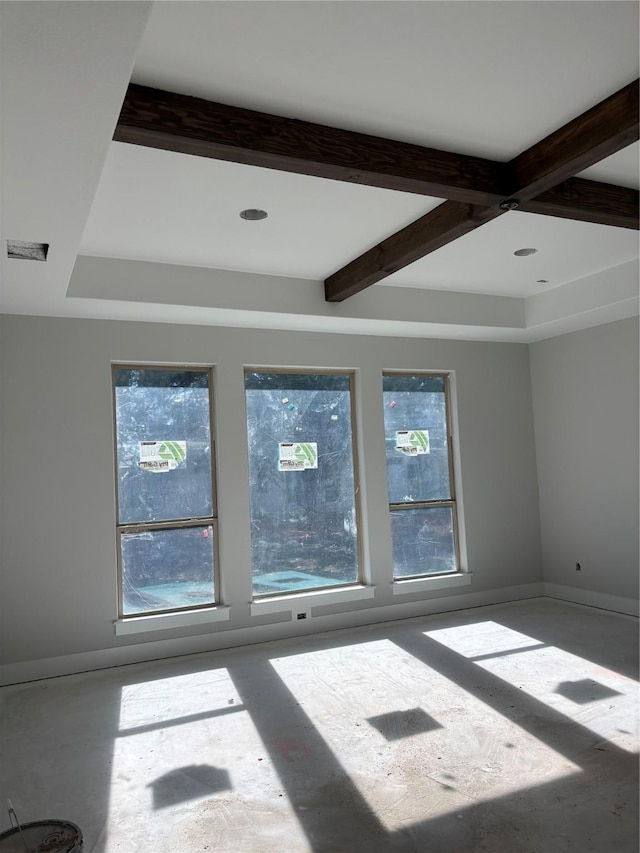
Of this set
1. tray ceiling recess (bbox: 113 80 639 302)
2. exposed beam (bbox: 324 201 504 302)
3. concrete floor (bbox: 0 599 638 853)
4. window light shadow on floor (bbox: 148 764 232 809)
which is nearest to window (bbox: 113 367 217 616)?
concrete floor (bbox: 0 599 638 853)

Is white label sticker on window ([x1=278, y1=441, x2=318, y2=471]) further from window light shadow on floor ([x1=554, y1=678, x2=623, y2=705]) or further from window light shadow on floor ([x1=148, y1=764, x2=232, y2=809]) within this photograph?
window light shadow on floor ([x1=148, y1=764, x2=232, y2=809])

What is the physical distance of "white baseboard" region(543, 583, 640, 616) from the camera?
5660 millimetres

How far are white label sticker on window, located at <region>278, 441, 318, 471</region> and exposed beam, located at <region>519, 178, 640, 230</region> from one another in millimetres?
2852

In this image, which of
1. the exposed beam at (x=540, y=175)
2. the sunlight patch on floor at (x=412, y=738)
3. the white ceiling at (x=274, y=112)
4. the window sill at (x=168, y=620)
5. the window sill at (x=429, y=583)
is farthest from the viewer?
the window sill at (x=429, y=583)

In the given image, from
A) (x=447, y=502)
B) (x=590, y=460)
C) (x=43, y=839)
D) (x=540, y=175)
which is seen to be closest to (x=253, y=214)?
(x=540, y=175)

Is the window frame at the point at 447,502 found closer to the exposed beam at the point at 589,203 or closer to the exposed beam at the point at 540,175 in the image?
the exposed beam at the point at 540,175

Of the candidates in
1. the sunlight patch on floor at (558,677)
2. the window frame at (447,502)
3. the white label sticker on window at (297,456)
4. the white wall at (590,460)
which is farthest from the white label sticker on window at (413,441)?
the sunlight patch on floor at (558,677)

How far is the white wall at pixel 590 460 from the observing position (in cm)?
569

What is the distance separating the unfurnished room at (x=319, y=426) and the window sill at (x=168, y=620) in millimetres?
22

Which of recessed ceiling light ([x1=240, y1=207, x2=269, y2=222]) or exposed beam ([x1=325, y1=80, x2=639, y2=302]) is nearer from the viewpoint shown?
exposed beam ([x1=325, y1=80, x2=639, y2=302])

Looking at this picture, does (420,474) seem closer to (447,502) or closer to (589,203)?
(447,502)

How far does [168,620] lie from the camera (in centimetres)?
494

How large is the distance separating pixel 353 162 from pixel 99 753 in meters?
3.25

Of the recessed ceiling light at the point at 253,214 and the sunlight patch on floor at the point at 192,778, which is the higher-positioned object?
the recessed ceiling light at the point at 253,214
